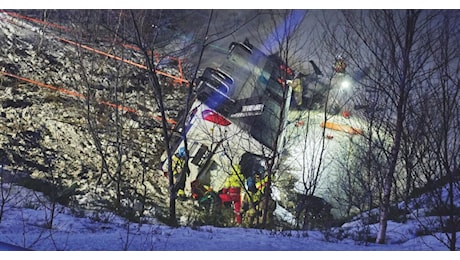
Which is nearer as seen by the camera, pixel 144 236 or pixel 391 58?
pixel 144 236

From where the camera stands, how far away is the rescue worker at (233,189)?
278cm

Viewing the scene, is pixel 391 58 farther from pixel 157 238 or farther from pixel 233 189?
pixel 157 238

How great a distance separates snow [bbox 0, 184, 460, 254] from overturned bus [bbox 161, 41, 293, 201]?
25cm

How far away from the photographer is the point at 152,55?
113 inches

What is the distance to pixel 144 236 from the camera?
107 inches

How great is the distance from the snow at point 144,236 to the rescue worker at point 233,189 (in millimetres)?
137

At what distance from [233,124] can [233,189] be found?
0.33 meters

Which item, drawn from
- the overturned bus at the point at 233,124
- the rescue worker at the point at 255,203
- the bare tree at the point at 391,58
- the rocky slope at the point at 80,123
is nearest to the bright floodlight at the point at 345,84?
the bare tree at the point at 391,58

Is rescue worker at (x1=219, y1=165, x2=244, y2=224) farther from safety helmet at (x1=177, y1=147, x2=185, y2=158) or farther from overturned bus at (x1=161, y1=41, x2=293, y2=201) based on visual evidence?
safety helmet at (x1=177, y1=147, x2=185, y2=158)

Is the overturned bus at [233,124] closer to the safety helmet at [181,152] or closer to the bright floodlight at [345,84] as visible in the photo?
the safety helmet at [181,152]

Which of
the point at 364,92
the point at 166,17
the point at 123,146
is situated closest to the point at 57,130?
the point at 123,146

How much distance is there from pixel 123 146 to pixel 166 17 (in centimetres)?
74

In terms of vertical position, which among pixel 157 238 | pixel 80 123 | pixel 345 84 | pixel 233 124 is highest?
pixel 345 84

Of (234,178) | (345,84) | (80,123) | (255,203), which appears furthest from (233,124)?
(80,123)
